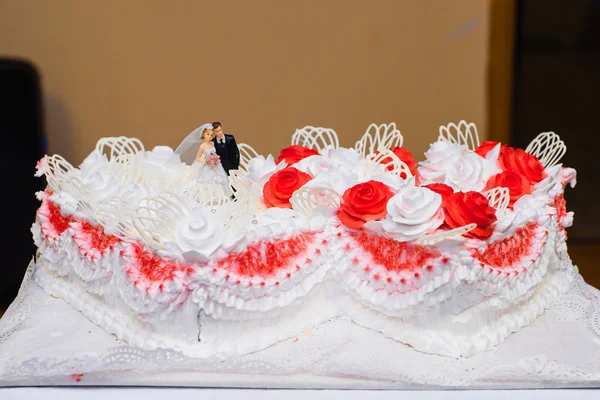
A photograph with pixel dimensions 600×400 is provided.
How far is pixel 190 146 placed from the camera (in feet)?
6.28

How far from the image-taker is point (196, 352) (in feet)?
4.78

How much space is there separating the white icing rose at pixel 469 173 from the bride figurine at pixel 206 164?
56 cm

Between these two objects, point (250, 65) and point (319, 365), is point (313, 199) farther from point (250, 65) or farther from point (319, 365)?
point (250, 65)

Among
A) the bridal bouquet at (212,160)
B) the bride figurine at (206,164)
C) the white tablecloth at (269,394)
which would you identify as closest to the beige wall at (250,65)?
the bride figurine at (206,164)

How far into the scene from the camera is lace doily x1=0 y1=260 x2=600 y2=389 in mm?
1400

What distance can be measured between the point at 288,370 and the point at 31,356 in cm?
52

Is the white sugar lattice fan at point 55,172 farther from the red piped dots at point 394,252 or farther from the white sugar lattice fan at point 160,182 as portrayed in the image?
the red piped dots at point 394,252

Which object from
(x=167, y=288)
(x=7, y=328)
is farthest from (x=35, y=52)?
(x=167, y=288)

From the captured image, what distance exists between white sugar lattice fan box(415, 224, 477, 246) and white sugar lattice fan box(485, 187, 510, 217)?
0.66 ft

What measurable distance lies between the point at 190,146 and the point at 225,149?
4.5 inches

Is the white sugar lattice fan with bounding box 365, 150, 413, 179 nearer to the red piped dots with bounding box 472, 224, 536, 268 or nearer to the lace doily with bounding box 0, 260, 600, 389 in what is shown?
the red piped dots with bounding box 472, 224, 536, 268

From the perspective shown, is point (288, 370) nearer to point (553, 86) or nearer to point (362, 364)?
point (362, 364)

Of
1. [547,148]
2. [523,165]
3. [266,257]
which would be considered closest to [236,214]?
[266,257]

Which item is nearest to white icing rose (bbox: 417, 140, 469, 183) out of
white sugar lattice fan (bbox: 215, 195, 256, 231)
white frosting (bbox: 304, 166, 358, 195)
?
white frosting (bbox: 304, 166, 358, 195)
